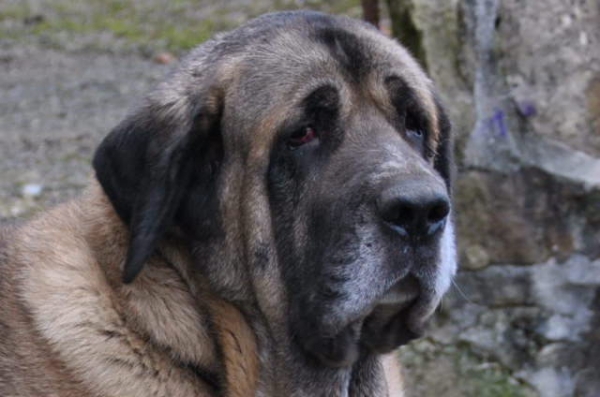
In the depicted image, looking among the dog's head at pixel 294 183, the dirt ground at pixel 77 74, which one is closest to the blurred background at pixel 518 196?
the dirt ground at pixel 77 74

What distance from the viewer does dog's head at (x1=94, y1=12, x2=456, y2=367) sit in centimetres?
328

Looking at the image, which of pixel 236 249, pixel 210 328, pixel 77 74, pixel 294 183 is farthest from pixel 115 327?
pixel 77 74

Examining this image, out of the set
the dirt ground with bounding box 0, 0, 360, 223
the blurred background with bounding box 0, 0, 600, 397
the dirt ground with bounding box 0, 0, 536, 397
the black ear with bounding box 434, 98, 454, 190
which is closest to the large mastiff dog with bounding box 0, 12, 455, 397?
the black ear with bounding box 434, 98, 454, 190

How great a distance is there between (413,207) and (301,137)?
1.64 ft

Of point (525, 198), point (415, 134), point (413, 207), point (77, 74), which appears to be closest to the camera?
point (413, 207)

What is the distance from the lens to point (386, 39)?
3.84 metres

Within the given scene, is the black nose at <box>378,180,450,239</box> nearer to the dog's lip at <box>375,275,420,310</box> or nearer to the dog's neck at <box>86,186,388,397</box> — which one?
the dog's lip at <box>375,275,420,310</box>

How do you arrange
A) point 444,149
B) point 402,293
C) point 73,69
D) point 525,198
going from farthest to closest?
1. point 73,69
2. point 525,198
3. point 444,149
4. point 402,293

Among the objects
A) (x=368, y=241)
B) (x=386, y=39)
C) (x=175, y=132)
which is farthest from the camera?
(x=386, y=39)

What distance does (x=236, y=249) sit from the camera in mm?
3480

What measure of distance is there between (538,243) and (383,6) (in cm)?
462

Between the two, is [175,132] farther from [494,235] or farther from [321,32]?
[494,235]

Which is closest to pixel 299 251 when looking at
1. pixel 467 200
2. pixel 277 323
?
pixel 277 323

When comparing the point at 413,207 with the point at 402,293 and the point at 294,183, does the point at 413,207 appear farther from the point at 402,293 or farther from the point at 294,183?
the point at 294,183
